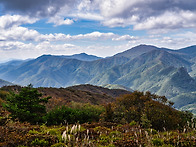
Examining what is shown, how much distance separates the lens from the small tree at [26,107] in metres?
14.3

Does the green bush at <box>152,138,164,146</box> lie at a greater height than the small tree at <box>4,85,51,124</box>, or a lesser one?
lesser

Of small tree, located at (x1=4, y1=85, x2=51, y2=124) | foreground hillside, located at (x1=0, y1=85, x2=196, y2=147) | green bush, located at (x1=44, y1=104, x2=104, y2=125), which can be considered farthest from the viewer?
green bush, located at (x1=44, y1=104, x2=104, y2=125)

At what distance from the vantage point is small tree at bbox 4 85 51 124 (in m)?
14.3

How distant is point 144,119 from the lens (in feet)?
47.3

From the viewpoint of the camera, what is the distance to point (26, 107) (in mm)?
15570

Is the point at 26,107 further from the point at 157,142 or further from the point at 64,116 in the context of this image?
the point at 157,142

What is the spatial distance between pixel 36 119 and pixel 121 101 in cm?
836

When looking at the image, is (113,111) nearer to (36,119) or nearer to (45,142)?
(36,119)

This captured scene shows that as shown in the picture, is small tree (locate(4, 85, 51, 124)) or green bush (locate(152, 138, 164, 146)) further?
small tree (locate(4, 85, 51, 124))

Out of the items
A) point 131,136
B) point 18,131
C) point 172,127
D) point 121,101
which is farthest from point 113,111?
point 18,131

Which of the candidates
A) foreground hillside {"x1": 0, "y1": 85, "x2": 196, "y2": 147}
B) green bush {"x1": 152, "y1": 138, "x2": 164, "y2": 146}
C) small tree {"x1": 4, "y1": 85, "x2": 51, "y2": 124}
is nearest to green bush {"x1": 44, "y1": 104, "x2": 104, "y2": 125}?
foreground hillside {"x1": 0, "y1": 85, "x2": 196, "y2": 147}

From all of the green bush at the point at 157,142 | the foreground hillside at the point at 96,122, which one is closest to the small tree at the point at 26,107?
the foreground hillside at the point at 96,122

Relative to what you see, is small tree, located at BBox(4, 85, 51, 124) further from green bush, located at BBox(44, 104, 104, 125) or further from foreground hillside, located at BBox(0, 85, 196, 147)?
green bush, located at BBox(44, 104, 104, 125)

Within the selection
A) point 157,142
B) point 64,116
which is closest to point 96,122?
point 64,116
